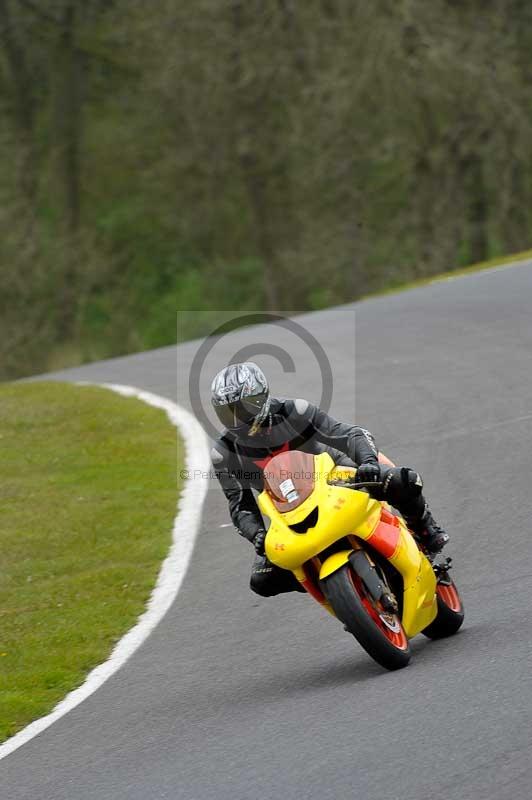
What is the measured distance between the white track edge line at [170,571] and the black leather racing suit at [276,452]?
1.18 metres

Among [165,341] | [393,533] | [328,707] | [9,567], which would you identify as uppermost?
[393,533]

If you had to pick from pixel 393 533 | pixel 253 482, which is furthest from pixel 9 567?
pixel 393 533

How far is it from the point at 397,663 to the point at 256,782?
1232mm

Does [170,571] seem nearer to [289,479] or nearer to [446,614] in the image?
[446,614]

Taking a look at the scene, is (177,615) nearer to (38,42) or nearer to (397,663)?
(397,663)

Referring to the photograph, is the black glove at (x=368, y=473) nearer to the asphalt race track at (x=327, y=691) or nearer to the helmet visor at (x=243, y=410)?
the helmet visor at (x=243, y=410)

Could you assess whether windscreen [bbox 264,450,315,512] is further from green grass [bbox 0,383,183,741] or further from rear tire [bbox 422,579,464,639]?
green grass [bbox 0,383,183,741]

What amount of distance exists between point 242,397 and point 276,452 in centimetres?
37

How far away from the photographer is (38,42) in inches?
1539

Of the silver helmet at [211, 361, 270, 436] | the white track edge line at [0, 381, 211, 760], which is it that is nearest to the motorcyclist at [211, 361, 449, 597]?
the silver helmet at [211, 361, 270, 436]

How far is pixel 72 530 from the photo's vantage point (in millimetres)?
10133

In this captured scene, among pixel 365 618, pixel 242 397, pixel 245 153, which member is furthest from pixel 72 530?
pixel 245 153

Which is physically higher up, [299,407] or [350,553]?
[299,407]

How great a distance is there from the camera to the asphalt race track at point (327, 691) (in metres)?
4.88
